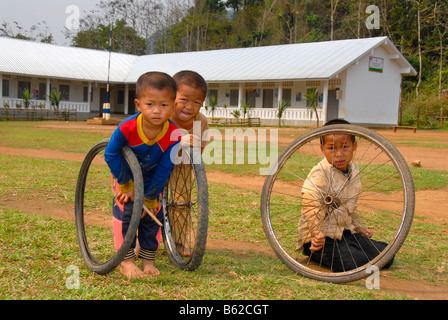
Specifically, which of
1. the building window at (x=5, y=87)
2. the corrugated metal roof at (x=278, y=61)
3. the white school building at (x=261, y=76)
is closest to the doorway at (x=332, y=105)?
the white school building at (x=261, y=76)

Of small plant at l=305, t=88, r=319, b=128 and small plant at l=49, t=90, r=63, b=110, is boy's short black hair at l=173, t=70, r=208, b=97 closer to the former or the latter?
small plant at l=305, t=88, r=319, b=128

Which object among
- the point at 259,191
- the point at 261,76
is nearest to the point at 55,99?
the point at 261,76

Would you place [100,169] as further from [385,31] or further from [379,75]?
[385,31]

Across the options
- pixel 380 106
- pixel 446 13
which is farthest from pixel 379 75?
pixel 446 13

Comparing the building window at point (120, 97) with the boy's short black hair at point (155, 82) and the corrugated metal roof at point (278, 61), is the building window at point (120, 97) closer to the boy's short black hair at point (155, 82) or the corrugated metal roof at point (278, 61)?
the corrugated metal roof at point (278, 61)

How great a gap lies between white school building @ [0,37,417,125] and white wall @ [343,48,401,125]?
62mm

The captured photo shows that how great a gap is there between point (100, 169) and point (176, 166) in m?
4.72

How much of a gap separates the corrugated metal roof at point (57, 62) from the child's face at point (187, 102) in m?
29.9

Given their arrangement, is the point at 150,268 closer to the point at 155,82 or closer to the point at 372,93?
the point at 155,82

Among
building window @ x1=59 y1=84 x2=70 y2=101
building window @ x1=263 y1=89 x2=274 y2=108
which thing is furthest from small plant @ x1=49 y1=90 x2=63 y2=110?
building window @ x1=263 y1=89 x2=274 y2=108

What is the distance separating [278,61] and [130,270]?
28610mm

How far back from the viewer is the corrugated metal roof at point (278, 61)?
2642 centimetres

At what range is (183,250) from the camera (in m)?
3.44

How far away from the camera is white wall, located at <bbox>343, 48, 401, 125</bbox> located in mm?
27312
